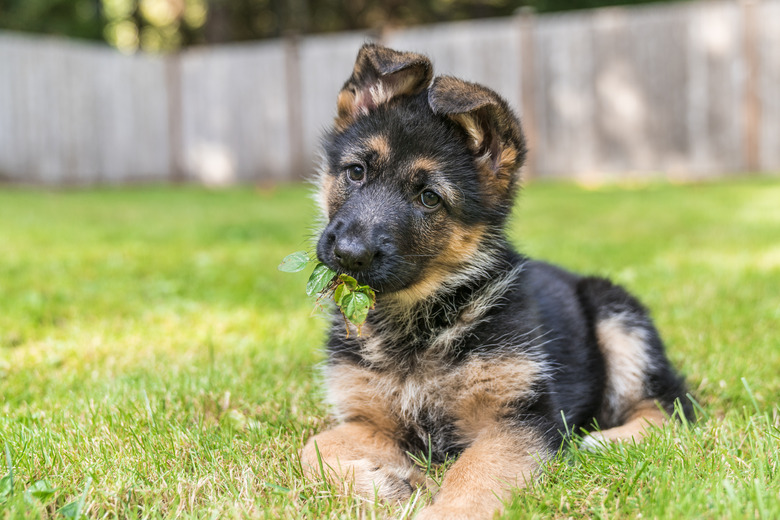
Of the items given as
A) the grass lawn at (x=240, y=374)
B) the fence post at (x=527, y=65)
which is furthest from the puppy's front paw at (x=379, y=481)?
the fence post at (x=527, y=65)

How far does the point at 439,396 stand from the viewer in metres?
2.80

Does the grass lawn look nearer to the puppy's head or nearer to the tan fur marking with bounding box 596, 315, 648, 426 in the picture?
the tan fur marking with bounding box 596, 315, 648, 426

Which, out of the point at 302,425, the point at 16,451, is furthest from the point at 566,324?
the point at 16,451

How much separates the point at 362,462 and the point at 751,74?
1315 centimetres

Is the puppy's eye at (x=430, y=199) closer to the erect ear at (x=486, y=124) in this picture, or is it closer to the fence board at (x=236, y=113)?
the erect ear at (x=486, y=124)

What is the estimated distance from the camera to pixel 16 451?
2.55m

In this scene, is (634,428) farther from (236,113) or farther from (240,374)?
(236,113)

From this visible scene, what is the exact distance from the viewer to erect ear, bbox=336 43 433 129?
3.04 meters

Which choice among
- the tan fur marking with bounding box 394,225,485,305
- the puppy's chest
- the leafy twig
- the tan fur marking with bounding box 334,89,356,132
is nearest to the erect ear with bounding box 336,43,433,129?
the tan fur marking with bounding box 334,89,356,132

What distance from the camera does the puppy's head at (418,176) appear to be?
9.04 feet

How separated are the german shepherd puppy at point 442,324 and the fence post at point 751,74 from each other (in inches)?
456

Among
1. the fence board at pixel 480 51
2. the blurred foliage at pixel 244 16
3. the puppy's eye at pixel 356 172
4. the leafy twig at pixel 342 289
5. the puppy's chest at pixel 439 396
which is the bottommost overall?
the puppy's chest at pixel 439 396

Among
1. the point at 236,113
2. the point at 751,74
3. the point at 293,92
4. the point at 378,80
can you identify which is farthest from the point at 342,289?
the point at 236,113

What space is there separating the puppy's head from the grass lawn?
28.9 inches
